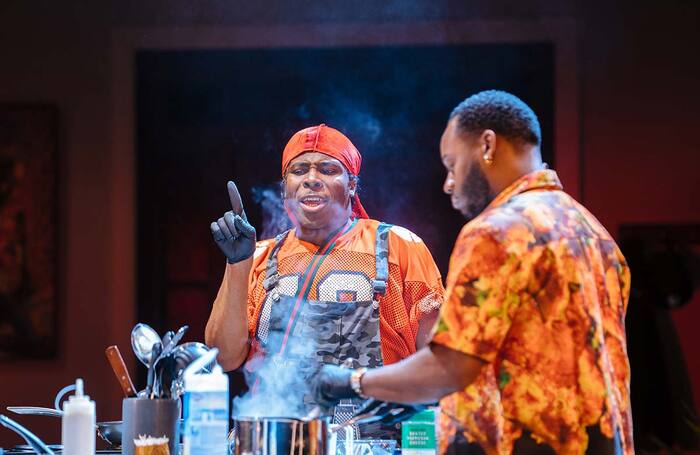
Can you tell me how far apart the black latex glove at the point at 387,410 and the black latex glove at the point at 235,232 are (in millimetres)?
891

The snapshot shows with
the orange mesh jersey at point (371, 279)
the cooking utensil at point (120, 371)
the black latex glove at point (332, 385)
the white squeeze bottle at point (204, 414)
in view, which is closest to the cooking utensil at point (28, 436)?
the cooking utensil at point (120, 371)

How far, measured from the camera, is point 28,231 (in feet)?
16.0

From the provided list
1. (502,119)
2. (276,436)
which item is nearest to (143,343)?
(276,436)

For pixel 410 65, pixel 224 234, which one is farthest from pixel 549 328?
pixel 410 65

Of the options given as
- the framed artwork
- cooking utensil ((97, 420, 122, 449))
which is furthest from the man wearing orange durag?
the framed artwork

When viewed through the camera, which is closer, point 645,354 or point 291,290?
point 291,290

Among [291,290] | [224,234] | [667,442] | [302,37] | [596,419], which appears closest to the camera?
[596,419]

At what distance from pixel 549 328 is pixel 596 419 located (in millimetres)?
200

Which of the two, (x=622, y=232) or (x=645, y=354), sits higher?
(x=622, y=232)

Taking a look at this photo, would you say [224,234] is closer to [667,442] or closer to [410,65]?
[410,65]

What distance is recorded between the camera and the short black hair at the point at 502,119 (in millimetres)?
1952

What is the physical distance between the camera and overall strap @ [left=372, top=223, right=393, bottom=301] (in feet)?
9.36

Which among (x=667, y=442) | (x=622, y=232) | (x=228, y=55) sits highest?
(x=228, y=55)

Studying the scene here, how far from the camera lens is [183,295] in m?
5.05
